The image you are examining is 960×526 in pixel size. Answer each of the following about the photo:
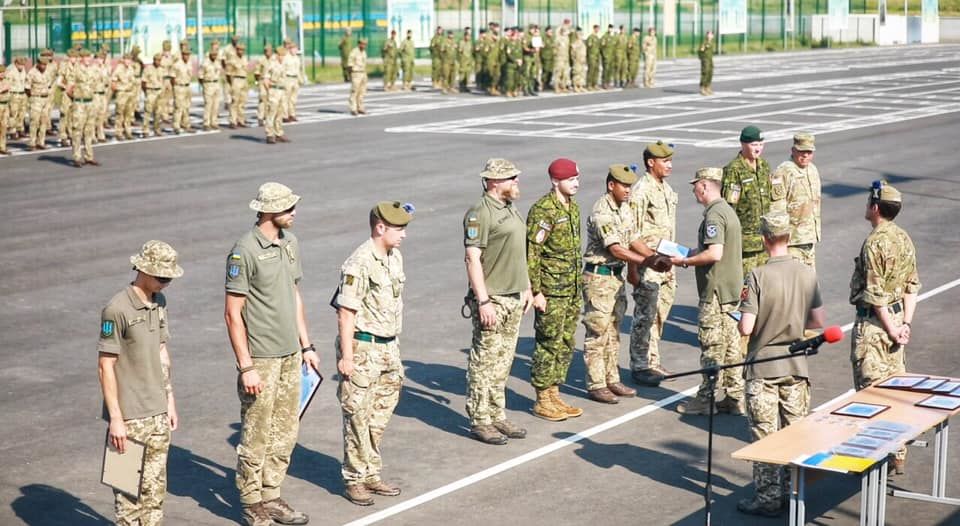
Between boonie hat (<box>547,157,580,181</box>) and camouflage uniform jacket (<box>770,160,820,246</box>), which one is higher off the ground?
boonie hat (<box>547,157,580,181</box>)

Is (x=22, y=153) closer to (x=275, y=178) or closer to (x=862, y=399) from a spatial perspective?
(x=275, y=178)

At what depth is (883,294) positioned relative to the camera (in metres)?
10.1

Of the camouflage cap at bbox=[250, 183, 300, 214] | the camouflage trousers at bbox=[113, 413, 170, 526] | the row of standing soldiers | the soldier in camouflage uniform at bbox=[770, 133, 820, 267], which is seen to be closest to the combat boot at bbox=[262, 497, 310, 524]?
the camouflage trousers at bbox=[113, 413, 170, 526]

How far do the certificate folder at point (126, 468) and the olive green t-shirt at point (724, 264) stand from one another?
5.47 meters

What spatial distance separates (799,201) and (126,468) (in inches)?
320

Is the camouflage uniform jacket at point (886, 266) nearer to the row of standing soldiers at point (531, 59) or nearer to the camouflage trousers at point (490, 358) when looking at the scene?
the camouflage trousers at point (490, 358)

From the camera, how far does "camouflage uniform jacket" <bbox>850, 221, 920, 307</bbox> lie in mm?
10109

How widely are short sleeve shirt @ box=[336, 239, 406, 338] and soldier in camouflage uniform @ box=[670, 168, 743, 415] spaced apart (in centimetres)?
308

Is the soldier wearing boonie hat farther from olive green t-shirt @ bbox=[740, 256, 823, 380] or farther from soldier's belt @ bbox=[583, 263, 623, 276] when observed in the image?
soldier's belt @ bbox=[583, 263, 623, 276]

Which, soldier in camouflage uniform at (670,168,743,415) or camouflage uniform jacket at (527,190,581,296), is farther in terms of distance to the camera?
soldier in camouflage uniform at (670,168,743,415)

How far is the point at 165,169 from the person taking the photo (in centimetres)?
2788

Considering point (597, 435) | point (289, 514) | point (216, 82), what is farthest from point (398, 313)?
point (216, 82)

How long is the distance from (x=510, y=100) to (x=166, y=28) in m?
11.2

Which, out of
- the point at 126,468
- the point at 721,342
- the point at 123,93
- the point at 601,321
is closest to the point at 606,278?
the point at 601,321
